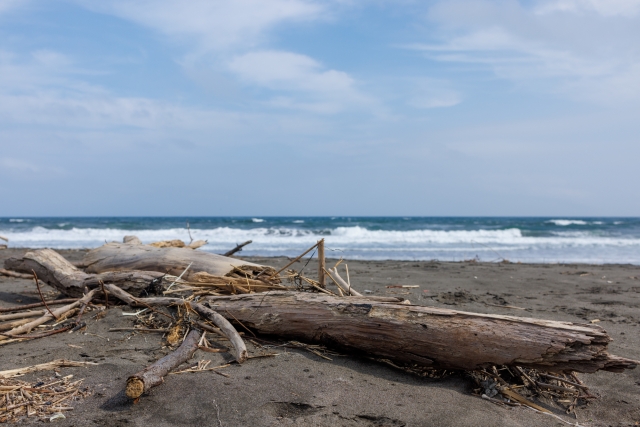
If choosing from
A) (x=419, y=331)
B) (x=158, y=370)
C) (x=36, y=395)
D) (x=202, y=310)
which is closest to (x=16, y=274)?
(x=202, y=310)

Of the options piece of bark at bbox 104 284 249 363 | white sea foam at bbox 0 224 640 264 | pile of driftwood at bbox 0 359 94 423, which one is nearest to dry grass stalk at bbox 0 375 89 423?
pile of driftwood at bbox 0 359 94 423

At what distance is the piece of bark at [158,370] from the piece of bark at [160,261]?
1.55 m

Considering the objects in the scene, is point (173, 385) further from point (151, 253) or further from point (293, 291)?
point (151, 253)

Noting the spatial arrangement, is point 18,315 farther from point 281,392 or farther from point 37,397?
point 281,392

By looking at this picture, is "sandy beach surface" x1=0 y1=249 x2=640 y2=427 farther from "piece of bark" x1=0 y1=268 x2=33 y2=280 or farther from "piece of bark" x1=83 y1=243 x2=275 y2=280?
"piece of bark" x1=0 y1=268 x2=33 y2=280

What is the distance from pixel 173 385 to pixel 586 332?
103 inches

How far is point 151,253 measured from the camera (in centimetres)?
552

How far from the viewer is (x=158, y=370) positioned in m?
2.79

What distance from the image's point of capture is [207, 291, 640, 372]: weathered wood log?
2924mm

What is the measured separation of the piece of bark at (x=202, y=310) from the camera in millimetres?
3281

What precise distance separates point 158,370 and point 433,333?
177cm

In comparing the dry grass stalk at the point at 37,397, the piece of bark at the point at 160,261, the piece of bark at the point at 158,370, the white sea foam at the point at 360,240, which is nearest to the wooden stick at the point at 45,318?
the piece of bark at the point at 160,261

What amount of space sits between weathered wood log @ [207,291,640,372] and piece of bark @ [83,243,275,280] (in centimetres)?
120

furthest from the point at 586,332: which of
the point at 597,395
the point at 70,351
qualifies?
the point at 70,351
